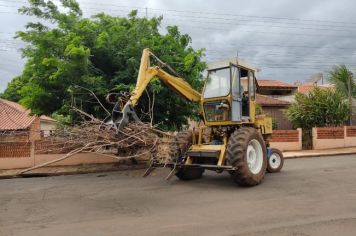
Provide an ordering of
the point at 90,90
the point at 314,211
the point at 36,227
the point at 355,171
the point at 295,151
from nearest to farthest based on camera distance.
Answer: the point at 36,227, the point at 314,211, the point at 355,171, the point at 90,90, the point at 295,151

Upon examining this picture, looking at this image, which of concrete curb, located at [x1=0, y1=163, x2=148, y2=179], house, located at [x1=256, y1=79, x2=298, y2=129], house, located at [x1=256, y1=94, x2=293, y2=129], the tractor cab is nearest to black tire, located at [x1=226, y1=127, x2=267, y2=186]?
the tractor cab

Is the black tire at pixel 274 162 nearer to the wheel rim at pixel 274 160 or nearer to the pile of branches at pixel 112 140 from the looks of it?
the wheel rim at pixel 274 160

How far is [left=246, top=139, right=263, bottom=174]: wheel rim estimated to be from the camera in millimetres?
10500

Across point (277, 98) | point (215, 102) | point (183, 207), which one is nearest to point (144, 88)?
point (215, 102)

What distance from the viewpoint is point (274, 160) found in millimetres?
13016

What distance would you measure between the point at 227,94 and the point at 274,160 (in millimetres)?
3767

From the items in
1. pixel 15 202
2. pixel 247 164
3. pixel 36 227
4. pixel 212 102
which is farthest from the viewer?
pixel 212 102

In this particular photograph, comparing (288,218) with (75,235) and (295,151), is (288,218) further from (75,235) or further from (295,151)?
(295,151)

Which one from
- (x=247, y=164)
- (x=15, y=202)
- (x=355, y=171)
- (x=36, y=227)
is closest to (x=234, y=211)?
(x=247, y=164)

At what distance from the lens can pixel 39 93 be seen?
14.6 meters

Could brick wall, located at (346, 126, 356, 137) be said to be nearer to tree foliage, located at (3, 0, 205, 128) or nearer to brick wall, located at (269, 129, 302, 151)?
brick wall, located at (269, 129, 302, 151)

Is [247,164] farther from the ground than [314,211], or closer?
farther from the ground

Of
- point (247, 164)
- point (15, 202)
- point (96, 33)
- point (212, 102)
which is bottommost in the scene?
point (15, 202)

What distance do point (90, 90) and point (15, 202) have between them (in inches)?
211
